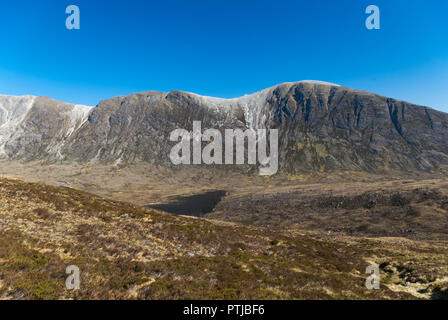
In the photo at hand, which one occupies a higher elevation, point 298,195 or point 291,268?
point 291,268

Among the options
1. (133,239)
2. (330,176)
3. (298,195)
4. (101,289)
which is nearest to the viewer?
(101,289)

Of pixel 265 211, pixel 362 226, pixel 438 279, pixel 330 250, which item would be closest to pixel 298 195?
pixel 265 211

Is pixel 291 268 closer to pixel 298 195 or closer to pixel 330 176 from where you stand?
pixel 298 195

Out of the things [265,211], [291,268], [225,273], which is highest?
[225,273]

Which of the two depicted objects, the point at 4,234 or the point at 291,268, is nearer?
the point at 4,234
